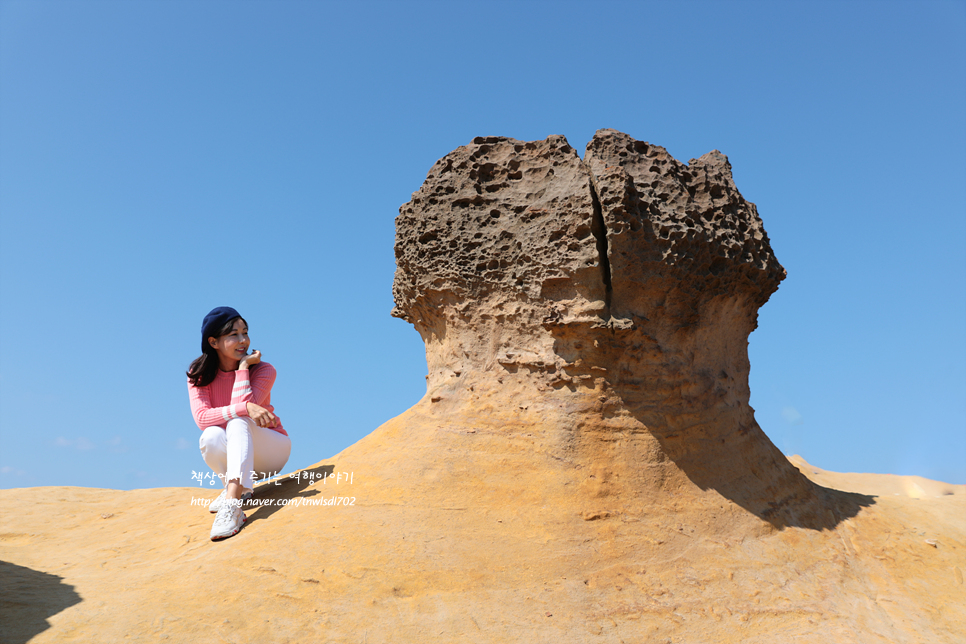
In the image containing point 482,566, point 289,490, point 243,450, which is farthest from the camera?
Result: point 289,490

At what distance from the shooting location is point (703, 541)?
188 inches

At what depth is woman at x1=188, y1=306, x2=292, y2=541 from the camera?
4934 millimetres

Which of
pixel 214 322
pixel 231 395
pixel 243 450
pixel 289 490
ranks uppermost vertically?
pixel 214 322

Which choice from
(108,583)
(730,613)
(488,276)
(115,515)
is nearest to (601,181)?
(488,276)

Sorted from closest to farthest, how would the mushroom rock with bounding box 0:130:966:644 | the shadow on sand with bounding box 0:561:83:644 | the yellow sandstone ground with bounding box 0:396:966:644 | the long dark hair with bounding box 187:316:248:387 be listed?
the shadow on sand with bounding box 0:561:83:644 < the yellow sandstone ground with bounding box 0:396:966:644 < the mushroom rock with bounding box 0:130:966:644 < the long dark hair with bounding box 187:316:248:387

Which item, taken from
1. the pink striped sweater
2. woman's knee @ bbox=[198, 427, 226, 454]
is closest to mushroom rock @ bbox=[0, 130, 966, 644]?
woman's knee @ bbox=[198, 427, 226, 454]

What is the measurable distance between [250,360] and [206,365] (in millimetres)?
366

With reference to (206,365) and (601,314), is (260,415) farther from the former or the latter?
(601,314)

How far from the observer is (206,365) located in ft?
17.3

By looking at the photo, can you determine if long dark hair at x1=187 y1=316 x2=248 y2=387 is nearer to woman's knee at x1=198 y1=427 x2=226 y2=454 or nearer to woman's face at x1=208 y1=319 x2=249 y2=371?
woman's face at x1=208 y1=319 x2=249 y2=371

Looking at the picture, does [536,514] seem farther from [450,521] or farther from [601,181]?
[601,181]

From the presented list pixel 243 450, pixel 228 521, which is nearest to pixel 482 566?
pixel 228 521

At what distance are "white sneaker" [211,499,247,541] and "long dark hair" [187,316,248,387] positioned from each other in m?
1.03

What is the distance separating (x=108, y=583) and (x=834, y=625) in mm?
4690
